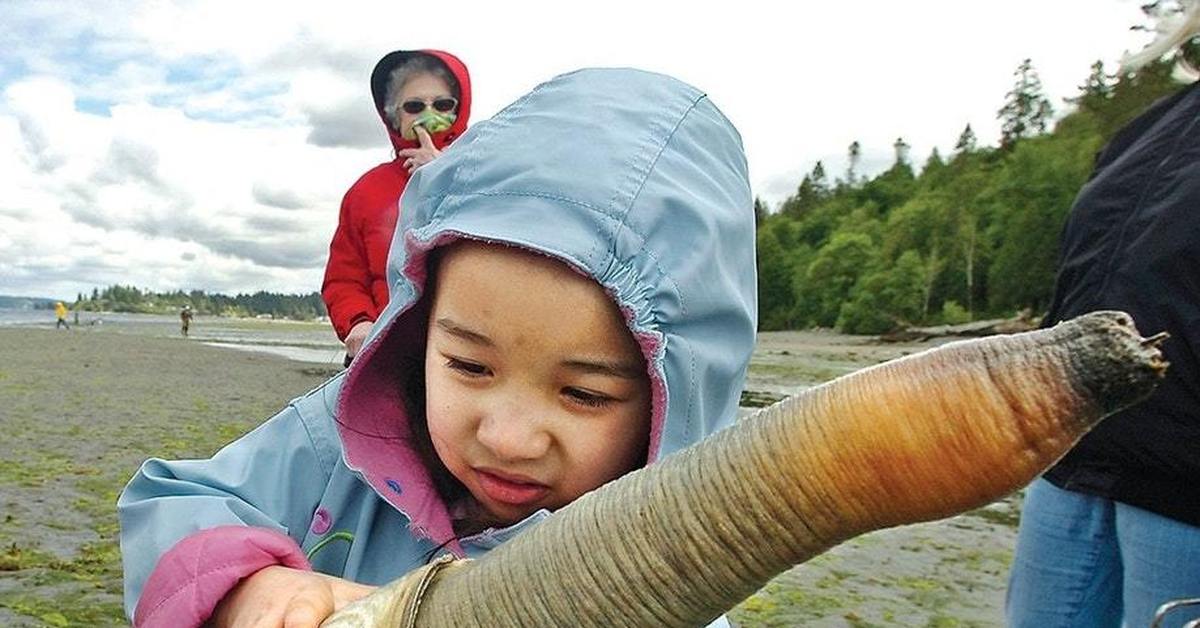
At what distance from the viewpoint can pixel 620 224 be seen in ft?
6.86

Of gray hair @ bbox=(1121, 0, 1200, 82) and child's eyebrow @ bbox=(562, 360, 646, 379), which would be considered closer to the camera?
child's eyebrow @ bbox=(562, 360, 646, 379)

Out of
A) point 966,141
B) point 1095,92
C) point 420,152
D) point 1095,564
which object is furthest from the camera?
point 966,141

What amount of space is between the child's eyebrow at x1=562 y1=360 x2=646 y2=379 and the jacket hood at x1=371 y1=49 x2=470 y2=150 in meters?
4.76

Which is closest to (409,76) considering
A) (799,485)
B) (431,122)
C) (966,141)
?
(431,122)

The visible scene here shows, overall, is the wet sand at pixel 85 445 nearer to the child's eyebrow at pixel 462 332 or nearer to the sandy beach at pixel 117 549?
the sandy beach at pixel 117 549

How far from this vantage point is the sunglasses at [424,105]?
667 cm

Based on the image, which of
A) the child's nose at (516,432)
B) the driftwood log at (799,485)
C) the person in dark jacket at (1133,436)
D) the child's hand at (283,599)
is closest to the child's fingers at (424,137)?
the person in dark jacket at (1133,436)

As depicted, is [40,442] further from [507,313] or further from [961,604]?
[507,313]

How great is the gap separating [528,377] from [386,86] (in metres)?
5.15

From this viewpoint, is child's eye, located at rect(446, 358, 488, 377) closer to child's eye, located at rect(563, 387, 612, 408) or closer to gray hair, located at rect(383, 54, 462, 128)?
child's eye, located at rect(563, 387, 612, 408)

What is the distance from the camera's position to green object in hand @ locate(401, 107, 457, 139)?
6.58m

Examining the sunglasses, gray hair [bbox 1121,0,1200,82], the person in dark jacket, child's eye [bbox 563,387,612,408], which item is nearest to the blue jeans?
the person in dark jacket

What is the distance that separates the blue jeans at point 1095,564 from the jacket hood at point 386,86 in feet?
13.8

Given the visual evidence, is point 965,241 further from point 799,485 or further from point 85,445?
point 799,485
